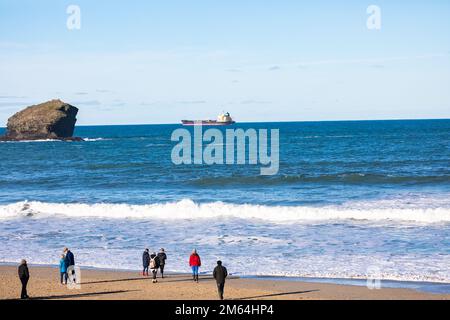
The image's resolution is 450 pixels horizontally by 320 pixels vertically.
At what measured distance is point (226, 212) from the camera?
34.7 m

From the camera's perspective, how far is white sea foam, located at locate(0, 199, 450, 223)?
31344 mm

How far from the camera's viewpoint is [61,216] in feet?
115

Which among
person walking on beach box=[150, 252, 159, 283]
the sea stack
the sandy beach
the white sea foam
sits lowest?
the sandy beach

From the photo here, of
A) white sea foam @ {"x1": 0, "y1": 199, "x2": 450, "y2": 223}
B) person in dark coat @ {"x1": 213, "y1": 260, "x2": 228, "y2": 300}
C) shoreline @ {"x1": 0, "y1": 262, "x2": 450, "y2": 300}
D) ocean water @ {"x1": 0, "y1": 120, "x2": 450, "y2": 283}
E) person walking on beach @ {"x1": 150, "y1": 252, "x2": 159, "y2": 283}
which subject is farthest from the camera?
white sea foam @ {"x1": 0, "y1": 199, "x2": 450, "y2": 223}

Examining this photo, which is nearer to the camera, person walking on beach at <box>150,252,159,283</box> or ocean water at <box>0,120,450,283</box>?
person walking on beach at <box>150,252,159,283</box>

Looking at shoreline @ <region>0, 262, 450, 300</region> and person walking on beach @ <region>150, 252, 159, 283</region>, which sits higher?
person walking on beach @ <region>150, 252, 159, 283</region>

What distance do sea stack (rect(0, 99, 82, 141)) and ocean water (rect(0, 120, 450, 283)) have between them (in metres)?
64.1

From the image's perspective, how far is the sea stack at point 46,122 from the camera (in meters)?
123

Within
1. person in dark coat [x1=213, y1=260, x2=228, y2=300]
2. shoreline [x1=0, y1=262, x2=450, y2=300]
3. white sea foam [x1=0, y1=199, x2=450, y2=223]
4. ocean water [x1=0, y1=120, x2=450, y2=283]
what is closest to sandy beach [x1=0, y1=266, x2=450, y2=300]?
shoreline [x1=0, y1=262, x2=450, y2=300]

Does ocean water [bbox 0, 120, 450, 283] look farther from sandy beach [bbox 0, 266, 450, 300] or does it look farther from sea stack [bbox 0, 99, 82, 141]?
sea stack [bbox 0, 99, 82, 141]

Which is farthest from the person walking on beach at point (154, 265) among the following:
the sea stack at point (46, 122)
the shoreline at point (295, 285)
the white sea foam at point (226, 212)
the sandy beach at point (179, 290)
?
the sea stack at point (46, 122)

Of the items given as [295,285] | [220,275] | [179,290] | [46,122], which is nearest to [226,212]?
[295,285]

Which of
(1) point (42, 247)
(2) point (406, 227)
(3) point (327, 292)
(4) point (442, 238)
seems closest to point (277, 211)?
(2) point (406, 227)

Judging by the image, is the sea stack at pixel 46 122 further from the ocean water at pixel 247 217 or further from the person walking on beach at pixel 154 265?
the person walking on beach at pixel 154 265
